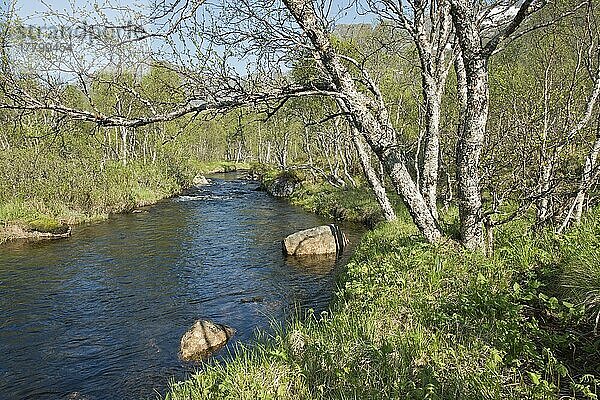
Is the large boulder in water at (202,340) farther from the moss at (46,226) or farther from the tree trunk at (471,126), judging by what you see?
the moss at (46,226)

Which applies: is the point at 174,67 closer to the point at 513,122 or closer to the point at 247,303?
the point at 247,303

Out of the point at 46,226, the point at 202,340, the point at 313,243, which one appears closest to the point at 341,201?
the point at 313,243

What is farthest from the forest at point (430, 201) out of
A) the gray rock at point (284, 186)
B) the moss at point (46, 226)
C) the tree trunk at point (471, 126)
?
the gray rock at point (284, 186)

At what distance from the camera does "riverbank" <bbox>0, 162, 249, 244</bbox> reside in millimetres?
17266

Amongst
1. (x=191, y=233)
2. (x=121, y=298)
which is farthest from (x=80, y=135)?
(x=121, y=298)

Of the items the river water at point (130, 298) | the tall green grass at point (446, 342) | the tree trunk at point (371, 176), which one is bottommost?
the river water at point (130, 298)

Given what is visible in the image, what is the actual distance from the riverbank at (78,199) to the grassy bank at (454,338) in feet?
49.2

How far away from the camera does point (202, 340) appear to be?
26.2 ft

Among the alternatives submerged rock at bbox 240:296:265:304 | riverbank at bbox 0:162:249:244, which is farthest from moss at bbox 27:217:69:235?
submerged rock at bbox 240:296:265:304

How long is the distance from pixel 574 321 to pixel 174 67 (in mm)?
5680

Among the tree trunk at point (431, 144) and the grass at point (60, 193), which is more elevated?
the tree trunk at point (431, 144)

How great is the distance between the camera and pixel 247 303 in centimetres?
1036

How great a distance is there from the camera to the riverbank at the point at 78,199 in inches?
680

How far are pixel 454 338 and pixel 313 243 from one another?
32.1 feet
